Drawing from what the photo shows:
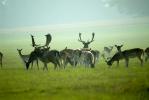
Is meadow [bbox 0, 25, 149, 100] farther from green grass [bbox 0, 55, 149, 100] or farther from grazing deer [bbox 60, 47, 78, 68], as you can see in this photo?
grazing deer [bbox 60, 47, 78, 68]

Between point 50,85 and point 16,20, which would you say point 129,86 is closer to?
point 50,85

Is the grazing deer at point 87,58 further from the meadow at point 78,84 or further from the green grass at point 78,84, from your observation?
the green grass at point 78,84

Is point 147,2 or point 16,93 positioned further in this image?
point 147,2

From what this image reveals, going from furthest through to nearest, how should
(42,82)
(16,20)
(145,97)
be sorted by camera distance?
(16,20)
(42,82)
(145,97)

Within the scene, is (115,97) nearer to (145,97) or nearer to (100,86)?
(145,97)

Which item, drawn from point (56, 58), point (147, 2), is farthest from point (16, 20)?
point (56, 58)

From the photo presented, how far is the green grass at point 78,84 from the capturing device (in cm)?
1633

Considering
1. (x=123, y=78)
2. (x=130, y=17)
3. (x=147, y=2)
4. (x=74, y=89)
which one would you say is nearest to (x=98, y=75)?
(x=123, y=78)

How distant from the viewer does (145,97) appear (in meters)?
15.6

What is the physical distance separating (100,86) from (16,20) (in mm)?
172538

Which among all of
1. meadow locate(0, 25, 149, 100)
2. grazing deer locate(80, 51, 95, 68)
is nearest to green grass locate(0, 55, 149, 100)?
meadow locate(0, 25, 149, 100)

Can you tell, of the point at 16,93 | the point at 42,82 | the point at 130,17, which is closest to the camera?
the point at 16,93

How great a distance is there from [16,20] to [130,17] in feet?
216


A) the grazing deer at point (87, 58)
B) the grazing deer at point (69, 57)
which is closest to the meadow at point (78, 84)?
the grazing deer at point (87, 58)
